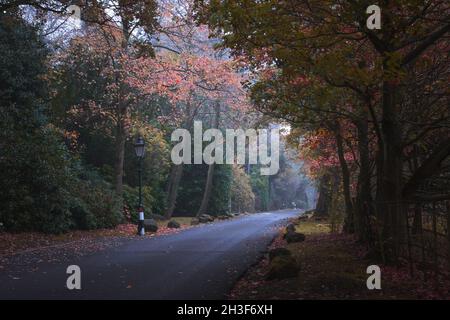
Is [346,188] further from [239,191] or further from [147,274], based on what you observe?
[239,191]

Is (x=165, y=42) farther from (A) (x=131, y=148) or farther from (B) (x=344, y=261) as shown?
(B) (x=344, y=261)

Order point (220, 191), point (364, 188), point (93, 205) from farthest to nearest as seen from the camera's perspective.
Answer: point (220, 191), point (93, 205), point (364, 188)

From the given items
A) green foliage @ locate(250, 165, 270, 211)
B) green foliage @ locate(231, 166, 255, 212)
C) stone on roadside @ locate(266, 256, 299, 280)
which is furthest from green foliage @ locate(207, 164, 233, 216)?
stone on roadside @ locate(266, 256, 299, 280)

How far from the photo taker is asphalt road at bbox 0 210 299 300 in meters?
8.30

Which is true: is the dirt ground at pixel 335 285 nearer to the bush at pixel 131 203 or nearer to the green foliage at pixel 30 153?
the green foliage at pixel 30 153

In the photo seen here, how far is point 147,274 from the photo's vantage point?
33.7 ft

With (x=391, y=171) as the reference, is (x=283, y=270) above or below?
below

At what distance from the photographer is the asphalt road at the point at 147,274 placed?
27.2 feet

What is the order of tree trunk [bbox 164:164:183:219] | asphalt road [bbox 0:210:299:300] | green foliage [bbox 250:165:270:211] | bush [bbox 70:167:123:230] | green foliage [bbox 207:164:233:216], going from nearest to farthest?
asphalt road [bbox 0:210:299:300] < bush [bbox 70:167:123:230] < tree trunk [bbox 164:164:183:219] < green foliage [bbox 207:164:233:216] < green foliage [bbox 250:165:270:211]

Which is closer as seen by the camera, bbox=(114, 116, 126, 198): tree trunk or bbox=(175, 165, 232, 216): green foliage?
bbox=(114, 116, 126, 198): tree trunk

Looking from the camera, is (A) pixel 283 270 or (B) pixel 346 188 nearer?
→ (A) pixel 283 270

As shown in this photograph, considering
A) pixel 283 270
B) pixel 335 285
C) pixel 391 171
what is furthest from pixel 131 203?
pixel 335 285

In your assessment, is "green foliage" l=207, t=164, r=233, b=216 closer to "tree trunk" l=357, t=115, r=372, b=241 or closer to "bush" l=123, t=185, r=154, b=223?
"bush" l=123, t=185, r=154, b=223

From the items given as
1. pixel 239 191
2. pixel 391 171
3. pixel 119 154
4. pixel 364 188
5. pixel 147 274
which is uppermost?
pixel 119 154
